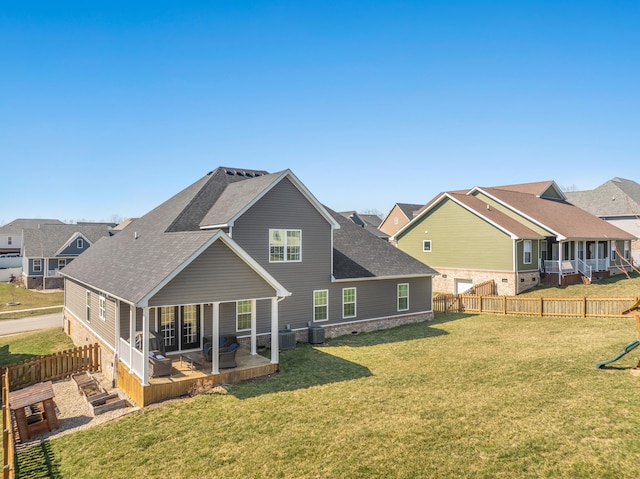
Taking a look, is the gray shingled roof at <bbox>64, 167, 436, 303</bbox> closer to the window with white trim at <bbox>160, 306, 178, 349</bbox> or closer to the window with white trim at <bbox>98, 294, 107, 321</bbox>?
the window with white trim at <bbox>98, 294, 107, 321</bbox>

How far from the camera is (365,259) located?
23.0 metres

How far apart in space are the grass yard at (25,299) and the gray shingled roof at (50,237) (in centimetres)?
441

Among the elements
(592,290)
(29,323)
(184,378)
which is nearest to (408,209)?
(592,290)

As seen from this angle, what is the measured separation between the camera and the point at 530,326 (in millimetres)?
21406

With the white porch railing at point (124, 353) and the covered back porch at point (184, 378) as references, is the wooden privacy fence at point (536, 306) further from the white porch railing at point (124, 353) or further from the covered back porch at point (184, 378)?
the white porch railing at point (124, 353)

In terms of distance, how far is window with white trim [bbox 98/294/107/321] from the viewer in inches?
671

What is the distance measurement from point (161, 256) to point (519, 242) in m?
25.1

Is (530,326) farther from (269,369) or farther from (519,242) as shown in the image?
(269,369)

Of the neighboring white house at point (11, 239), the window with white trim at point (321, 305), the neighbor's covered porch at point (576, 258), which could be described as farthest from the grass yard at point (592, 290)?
the neighboring white house at point (11, 239)

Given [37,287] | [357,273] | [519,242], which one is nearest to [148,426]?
[357,273]

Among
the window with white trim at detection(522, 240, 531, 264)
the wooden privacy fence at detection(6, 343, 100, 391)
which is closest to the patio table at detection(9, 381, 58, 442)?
the wooden privacy fence at detection(6, 343, 100, 391)

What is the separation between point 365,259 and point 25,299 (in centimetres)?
3614

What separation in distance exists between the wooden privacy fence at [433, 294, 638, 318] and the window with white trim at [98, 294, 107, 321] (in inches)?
720

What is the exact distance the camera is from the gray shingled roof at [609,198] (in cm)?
5147
